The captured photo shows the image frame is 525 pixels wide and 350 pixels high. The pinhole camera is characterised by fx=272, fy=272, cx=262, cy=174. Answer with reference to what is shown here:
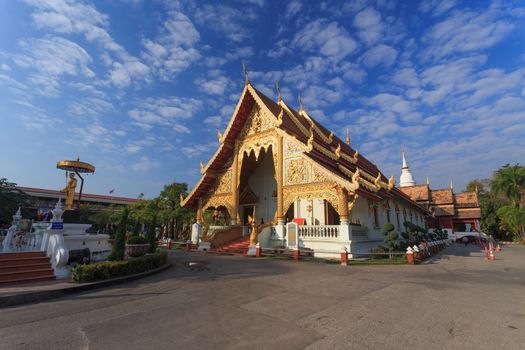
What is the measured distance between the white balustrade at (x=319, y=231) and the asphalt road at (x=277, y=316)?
5378 mm

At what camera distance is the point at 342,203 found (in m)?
11.7

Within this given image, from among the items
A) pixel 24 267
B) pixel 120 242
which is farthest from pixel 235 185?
pixel 24 267

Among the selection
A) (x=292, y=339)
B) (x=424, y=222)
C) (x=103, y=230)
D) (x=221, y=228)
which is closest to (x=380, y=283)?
(x=292, y=339)

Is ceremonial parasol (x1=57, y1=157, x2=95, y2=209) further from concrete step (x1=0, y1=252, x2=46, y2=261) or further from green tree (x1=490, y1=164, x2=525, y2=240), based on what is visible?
green tree (x1=490, y1=164, x2=525, y2=240)

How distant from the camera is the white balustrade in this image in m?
12.3

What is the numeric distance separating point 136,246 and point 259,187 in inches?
435

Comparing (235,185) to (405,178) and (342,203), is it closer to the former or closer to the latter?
(342,203)

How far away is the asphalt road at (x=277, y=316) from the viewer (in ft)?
10.5

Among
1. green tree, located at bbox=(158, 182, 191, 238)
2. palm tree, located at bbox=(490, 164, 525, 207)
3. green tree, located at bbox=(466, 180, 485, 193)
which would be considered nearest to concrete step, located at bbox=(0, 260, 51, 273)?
green tree, located at bbox=(158, 182, 191, 238)

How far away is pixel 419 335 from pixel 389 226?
32.7ft

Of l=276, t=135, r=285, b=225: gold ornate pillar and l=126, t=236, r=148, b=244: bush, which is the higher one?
l=276, t=135, r=285, b=225: gold ornate pillar

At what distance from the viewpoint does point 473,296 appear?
5.39 meters

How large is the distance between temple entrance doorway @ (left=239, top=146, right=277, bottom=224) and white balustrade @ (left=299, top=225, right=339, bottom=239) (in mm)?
4883

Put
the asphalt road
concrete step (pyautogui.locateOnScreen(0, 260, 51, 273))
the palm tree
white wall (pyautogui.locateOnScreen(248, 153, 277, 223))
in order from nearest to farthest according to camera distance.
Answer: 1. the asphalt road
2. concrete step (pyautogui.locateOnScreen(0, 260, 51, 273))
3. white wall (pyautogui.locateOnScreen(248, 153, 277, 223))
4. the palm tree
